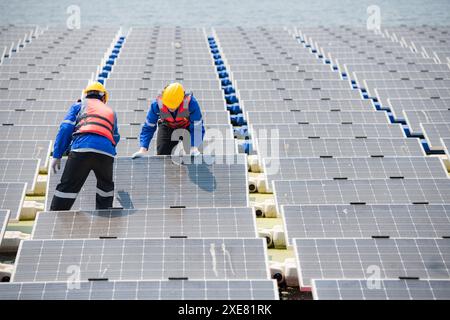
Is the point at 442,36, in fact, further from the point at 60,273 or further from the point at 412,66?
the point at 60,273

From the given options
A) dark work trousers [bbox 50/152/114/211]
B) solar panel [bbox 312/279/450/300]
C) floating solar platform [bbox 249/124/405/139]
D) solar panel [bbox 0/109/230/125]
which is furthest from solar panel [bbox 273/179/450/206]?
solar panel [bbox 0/109/230/125]

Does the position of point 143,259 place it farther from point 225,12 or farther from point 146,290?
point 225,12

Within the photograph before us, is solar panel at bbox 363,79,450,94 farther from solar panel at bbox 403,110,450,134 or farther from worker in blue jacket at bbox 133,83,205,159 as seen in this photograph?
worker in blue jacket at bbox 133,83,205,159

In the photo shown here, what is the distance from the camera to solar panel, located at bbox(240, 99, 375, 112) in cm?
1317

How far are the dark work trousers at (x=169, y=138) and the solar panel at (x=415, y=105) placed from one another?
6.17 metres

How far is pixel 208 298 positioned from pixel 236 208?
199 cm

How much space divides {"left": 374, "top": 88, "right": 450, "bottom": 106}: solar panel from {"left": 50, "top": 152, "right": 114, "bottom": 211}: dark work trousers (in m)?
8.85

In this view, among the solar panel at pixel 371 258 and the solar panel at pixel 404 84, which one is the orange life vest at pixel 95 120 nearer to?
the solar panel at pixel 371 258

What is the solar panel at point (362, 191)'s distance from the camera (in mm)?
8148

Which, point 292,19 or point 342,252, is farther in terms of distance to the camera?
point 292,19

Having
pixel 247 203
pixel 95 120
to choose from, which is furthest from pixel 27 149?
Answer: pixel 247 203

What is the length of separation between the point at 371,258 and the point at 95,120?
4051 millimetres
